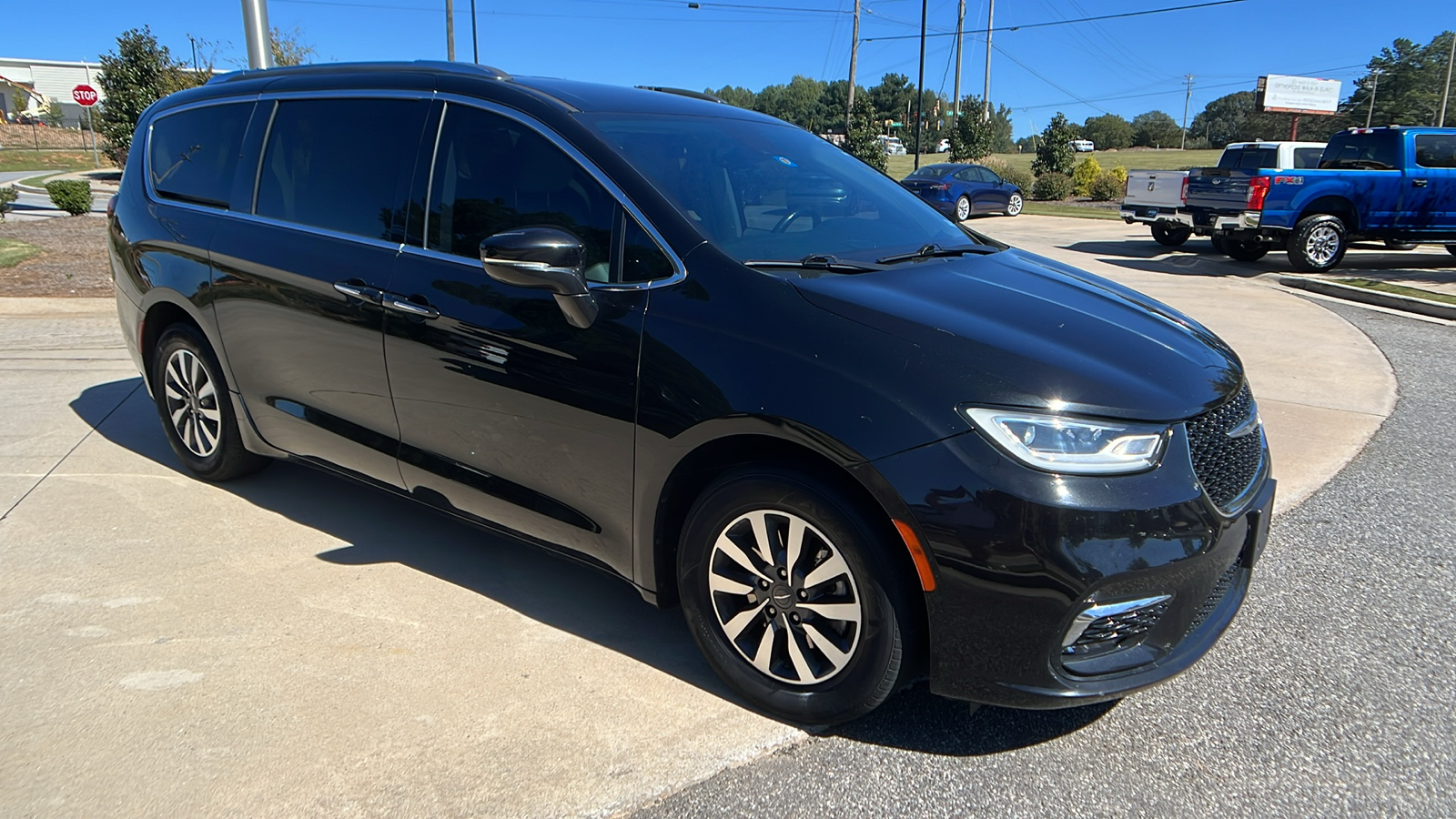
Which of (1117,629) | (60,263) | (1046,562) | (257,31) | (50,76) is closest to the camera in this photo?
(1046,562)

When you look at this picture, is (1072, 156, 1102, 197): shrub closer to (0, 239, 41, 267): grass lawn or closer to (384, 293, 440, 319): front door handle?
(0, 239, 41, 267): grass lawn

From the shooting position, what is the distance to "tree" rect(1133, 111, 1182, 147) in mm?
93125

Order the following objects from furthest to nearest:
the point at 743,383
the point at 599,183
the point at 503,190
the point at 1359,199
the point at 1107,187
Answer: the point at 1107,187
the point at 1359,199
the point at 503,190
the point at 599,183
the point at 743,383

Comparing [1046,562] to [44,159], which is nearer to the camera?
[1046,562]

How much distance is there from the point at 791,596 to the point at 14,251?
1368cm

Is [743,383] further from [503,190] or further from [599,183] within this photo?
[503,190]

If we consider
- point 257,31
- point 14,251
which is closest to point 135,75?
point 14,251

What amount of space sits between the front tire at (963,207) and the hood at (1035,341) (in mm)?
22858

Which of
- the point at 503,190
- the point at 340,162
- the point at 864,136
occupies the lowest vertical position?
the point at 503,190

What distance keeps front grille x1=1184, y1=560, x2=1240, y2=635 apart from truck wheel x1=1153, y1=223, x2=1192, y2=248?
50.6 ft

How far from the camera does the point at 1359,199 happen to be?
13.7m

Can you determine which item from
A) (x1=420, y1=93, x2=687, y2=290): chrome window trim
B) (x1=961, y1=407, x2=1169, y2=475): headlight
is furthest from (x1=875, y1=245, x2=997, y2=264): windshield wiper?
(x1=961, y1=407, x2=1169, y2=475): headlight

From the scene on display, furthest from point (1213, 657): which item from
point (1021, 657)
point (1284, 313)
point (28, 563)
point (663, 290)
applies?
point (1284, 313)

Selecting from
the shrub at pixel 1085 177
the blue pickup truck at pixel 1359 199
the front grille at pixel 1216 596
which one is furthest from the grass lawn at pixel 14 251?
the shrub at pixel 1085 177
